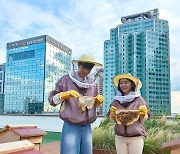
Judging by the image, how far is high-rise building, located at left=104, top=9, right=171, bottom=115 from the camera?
35.9 m

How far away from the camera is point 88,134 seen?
7.07ft

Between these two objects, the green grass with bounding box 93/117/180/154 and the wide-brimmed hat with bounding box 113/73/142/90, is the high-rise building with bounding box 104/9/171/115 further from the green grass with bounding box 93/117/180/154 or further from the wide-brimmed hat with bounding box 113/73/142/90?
the wide-brimmed hat with bounding box 113/73/142/90

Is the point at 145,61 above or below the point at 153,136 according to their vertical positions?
above

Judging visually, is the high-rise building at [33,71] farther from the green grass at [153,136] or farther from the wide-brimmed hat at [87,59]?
the wide-brimmed hat at [87,59]

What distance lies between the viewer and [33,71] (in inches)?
2201

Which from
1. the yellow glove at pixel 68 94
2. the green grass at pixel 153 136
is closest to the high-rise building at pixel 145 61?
the green grass at pixel 153 136

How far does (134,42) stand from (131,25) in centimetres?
708

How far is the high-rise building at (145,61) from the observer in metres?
35.9

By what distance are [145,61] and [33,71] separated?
28.4 metres

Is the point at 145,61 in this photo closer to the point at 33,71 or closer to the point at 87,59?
the point at 33,71

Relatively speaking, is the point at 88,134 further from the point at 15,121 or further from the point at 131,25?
the point at 131,25

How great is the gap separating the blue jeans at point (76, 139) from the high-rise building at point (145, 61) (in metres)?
33.8

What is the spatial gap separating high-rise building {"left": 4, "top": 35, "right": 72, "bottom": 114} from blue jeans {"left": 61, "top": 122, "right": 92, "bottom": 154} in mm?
50338

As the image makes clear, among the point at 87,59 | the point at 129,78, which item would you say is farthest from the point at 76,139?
the point at 129,78
